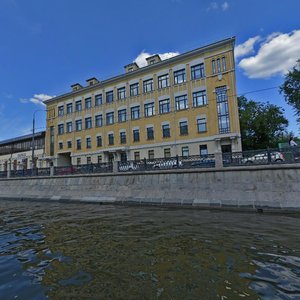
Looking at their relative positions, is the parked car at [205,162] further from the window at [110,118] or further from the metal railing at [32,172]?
the window at [110,118]

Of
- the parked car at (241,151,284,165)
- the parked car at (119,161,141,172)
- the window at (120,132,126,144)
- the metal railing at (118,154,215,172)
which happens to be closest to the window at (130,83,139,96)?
the window at (120,132,126,144)

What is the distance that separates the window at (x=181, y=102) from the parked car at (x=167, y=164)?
14.5 m

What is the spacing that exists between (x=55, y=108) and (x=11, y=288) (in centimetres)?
3939

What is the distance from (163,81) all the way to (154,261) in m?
27.3

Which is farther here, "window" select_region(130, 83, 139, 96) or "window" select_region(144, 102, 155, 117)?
"window" select_region(130, 83, 139, 96)

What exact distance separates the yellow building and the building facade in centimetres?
429

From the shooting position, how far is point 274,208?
10.5 meters

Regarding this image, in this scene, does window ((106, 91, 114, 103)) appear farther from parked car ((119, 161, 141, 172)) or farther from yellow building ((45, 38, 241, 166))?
parked car ((119, 161, 141, 172))

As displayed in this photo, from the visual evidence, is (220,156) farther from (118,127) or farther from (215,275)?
(118,127)

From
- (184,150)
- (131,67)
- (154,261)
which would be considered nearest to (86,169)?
(184,150)

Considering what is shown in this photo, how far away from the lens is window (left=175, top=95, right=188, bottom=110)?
2819 centimetres

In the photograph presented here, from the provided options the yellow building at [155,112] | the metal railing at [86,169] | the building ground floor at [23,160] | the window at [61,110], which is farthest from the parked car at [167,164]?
the building ground floor at [23,160]

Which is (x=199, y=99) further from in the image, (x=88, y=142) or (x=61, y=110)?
(x=61, y=110)

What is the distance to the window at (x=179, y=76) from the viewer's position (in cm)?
2854
